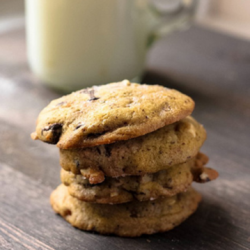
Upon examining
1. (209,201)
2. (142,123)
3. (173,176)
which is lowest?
(209,201)

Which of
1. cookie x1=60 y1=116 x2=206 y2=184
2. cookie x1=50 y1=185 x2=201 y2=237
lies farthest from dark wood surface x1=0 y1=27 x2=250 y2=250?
cookie x1=60 y1=116 x2=206 y2=184

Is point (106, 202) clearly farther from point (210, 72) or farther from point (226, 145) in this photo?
point (210, 72)

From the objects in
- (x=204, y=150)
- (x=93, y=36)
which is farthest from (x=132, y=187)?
(x=93, y=36)

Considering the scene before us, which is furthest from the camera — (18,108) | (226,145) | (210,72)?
(210,72)

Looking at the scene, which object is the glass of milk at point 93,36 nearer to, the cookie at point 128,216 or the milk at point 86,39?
the milk at point 86,39

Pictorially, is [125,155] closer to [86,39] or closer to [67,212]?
[67,212]

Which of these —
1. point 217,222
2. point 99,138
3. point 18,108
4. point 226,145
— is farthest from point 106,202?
point 18,108

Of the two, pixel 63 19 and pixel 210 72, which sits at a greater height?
pixel 63 19

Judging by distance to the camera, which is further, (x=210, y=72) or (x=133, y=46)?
(x=210, y=72)

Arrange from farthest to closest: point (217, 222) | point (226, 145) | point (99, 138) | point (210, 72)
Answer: point (210, 72) → point (226, 145) → point (217, 222) → point (99, 138)
